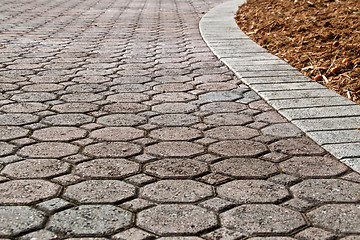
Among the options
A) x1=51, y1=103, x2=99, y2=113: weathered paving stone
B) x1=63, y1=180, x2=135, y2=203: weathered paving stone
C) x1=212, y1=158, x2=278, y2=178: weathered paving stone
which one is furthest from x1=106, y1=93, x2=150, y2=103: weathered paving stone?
x1=63, y1=180, x2=135, y2=203: weathered paving stone

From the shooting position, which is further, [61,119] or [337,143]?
[61,119]

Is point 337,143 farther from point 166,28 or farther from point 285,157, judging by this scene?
point 166,28

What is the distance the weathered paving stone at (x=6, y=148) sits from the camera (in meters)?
2.88

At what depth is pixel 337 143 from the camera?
302 centimetres

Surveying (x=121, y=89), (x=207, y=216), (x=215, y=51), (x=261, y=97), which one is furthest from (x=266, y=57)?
(x=207, y=216)

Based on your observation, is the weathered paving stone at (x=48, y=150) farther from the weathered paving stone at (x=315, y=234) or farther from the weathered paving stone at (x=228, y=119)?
the weathered paving stone at (x=315, y=234)

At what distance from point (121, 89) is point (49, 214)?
228 centimetres

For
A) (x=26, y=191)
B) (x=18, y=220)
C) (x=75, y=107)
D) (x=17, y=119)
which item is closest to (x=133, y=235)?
(x=18, y=220)

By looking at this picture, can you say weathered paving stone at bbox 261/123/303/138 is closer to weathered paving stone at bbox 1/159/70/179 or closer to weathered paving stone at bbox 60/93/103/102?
weathered paving stone at bbox 1/159/70/179

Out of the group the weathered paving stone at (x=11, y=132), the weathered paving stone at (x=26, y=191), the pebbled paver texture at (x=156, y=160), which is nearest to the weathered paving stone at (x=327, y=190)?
the pebbled paver texture at (x=156, y=160)

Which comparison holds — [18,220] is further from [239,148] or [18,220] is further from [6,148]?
[239,148]

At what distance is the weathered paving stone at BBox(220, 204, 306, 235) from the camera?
2092 mm

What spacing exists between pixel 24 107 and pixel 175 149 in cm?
147

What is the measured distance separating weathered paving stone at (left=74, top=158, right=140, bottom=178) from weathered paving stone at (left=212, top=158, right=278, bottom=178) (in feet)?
1.61
